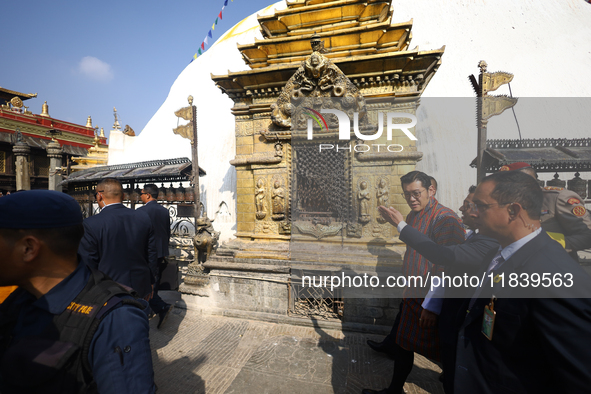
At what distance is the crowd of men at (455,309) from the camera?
3.59ft

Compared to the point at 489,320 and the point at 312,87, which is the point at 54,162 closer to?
the point at 312,87

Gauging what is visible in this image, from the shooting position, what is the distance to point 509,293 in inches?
57.3

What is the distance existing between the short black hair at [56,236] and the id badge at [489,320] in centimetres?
233

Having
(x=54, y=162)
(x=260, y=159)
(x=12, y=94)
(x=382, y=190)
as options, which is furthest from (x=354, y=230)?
(x=12, y=94)

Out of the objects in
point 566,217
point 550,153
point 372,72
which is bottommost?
point 566,217

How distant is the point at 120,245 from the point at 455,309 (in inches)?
147

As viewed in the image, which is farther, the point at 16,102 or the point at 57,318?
the point at 16,102

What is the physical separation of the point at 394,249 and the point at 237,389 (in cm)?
315

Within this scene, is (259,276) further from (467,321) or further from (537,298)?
(537,298)

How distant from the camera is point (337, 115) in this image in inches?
188

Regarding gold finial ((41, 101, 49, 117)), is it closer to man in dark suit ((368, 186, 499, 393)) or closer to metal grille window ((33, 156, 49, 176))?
metal grille window ((33, 156, 49, 176))

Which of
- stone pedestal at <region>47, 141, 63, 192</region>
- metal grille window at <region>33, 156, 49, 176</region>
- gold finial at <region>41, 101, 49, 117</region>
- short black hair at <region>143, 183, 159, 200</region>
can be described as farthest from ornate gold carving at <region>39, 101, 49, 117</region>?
short black hair at <region>143, 183, 159, 200</region>

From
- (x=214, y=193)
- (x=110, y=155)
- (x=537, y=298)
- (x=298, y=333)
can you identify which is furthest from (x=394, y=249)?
(x=110, y=155)

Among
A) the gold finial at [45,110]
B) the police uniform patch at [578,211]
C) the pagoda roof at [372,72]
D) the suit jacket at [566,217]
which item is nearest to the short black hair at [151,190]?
the pagoda roof at [372,72]
